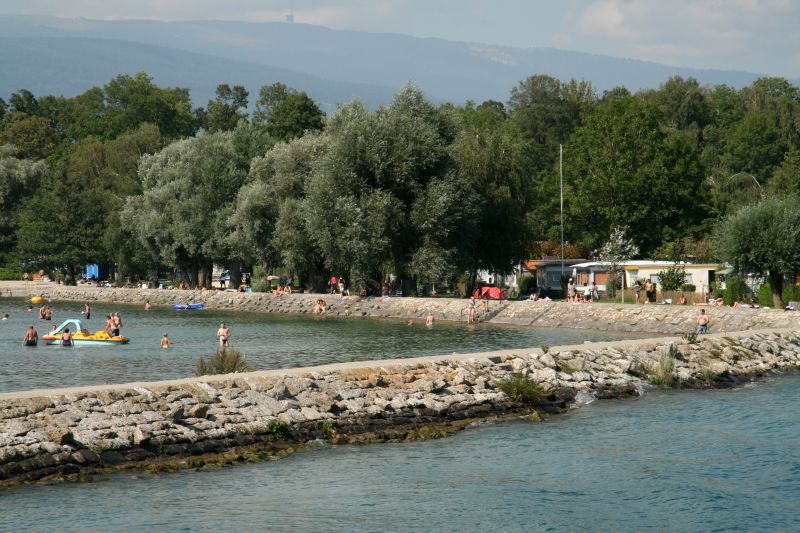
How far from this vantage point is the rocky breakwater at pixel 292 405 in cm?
2258

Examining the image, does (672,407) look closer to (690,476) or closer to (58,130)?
(690,476)

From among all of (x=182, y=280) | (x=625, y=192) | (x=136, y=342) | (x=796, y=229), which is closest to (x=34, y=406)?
(x=136, y=342)

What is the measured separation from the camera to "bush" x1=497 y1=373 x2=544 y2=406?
Answer: 3034 cm

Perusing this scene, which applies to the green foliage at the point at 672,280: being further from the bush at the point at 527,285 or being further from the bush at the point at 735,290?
the bush at the point at 527,285

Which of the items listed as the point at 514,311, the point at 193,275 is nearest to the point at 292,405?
the point at 514,311

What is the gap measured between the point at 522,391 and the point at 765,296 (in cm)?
3490

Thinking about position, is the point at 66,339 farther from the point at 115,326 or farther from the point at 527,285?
the point at 527,285

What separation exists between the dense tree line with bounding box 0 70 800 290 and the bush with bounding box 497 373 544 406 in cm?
3824

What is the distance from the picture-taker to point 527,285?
8600cm

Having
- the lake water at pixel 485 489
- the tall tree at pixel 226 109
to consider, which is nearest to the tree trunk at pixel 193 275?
the tall tree at pixel 226 109

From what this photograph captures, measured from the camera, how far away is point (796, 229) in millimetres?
58812

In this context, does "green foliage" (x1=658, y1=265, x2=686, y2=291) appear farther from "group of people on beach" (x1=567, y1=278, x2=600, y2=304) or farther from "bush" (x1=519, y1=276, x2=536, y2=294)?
"bush" (x1=519, y1=276, x2=536, y2=294)

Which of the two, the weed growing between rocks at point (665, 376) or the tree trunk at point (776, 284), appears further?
the tree trunk at point (776, 284)

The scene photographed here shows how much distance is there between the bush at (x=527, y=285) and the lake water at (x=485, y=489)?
5685 cm
